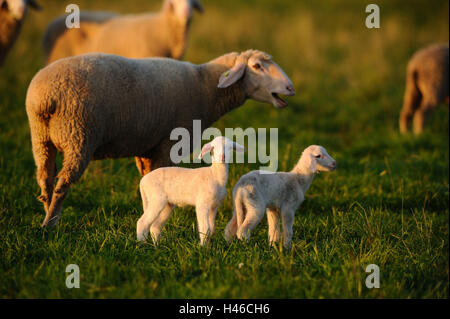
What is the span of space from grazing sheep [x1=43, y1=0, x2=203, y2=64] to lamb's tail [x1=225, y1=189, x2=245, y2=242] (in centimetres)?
498

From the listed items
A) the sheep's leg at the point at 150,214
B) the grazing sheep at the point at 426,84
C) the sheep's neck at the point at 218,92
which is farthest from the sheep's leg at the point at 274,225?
the grazing sheep at the point at 426,84

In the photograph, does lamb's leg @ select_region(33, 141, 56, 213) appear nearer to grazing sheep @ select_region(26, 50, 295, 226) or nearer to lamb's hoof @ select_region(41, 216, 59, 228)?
grazing sheep @ select_region(26, 50, 295, 226)

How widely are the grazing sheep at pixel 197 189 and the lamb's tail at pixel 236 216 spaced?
111mm

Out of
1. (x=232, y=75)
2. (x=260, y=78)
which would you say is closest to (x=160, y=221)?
(x=232, y=75)

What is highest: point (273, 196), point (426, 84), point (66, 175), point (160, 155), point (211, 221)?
A: point (426, 84)

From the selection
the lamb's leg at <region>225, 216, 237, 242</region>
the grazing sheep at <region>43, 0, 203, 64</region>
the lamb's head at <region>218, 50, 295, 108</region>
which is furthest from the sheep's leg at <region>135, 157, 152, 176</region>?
the grazing sheep at <region>43, 0, 203, 64</region>

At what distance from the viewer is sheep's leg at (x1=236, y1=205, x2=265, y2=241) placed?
14.4 feet

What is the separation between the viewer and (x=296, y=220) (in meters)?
5.38

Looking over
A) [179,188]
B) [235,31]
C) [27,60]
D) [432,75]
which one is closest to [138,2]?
[235,31]

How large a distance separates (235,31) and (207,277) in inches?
428

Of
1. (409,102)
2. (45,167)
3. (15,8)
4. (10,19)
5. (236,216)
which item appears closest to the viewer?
(236,216)

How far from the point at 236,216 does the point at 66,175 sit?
145 cm

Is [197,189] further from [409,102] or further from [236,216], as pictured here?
[409,102]
